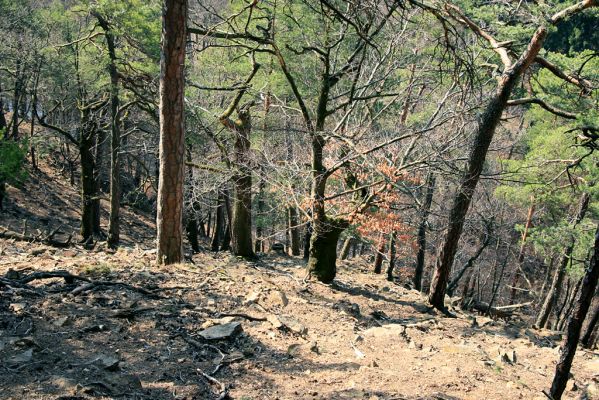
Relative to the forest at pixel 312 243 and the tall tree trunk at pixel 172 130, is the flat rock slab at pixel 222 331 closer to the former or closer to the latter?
the forest at pixel 312 243

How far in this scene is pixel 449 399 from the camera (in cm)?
424

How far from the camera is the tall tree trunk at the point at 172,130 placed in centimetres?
640

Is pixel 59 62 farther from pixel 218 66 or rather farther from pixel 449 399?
pixel 449 399

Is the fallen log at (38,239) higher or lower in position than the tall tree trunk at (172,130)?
lower

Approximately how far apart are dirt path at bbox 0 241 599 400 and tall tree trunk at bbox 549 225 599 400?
22.4 inches

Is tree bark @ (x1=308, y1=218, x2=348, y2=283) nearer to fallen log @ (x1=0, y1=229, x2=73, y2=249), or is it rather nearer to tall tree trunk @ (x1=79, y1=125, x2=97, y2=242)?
fallen log @ (x1=0, y1=229, x2=73, y2=249)

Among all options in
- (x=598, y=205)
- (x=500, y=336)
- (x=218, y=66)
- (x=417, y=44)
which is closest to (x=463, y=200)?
(x=500, y=336)

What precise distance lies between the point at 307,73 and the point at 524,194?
24.3 feet

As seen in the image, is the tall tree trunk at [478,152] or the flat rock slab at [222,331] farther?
the tall tree trunk at [478,152]

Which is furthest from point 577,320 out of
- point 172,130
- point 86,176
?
point 86,176

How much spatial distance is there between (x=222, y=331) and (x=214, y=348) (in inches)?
13.5

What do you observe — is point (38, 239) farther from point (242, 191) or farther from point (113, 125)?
point (242, 191)

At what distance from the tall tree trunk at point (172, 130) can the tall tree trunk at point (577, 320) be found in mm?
5494

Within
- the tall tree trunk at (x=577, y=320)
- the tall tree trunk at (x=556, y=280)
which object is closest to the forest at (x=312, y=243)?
the tall tree trunk at (x=577, y=320)
